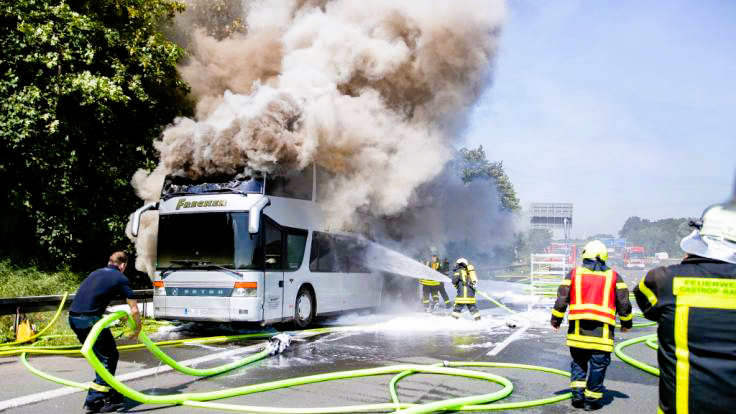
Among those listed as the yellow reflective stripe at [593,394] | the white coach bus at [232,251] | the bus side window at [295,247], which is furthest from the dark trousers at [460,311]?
the yellow reflective stripe at [593,394]

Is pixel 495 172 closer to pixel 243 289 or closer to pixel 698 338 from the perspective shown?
pixel 243 289

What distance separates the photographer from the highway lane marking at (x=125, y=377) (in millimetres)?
6156

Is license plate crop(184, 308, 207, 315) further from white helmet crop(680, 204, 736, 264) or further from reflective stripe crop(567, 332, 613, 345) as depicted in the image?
white helmet crop(680, 204, 736, 264)

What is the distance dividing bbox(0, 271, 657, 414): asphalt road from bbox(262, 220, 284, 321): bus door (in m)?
0.66

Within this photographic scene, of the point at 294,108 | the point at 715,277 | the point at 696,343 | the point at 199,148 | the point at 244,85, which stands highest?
the point at 244,85

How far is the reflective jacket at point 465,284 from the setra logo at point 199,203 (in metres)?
5.53

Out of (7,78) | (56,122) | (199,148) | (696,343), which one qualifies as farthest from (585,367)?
(7,78)

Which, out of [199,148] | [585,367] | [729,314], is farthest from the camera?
[199,148]

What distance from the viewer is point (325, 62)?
1347 cm

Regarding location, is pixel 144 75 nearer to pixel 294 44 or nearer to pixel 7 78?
pixel 7 78

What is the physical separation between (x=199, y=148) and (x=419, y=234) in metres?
A: 7.07

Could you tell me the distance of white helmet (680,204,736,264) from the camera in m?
2.88

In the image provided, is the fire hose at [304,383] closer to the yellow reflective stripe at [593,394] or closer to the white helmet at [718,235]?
the yellow reflective stripe at [593,394]

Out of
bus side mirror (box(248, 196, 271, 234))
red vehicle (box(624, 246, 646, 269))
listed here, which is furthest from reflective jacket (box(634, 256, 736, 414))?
red vehicle (box(624, 246, 646, 269))
